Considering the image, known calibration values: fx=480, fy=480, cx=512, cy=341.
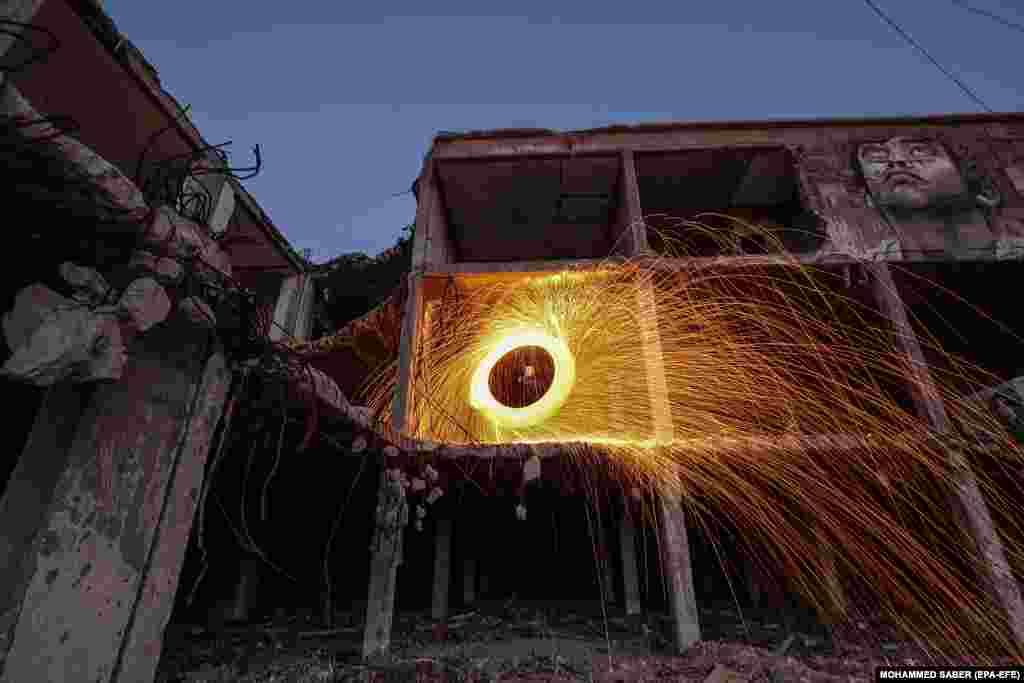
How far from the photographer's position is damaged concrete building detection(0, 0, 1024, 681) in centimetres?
155

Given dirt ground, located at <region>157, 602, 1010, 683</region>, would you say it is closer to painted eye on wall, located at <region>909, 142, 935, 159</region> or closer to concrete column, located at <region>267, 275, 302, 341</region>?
concrete column, located at <region>267, 275, 302, 341</region>

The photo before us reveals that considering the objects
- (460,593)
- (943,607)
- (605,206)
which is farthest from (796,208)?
(460,593)

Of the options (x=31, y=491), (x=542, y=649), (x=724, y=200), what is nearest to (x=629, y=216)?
(x=724, y=200)

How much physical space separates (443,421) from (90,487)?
316 cm

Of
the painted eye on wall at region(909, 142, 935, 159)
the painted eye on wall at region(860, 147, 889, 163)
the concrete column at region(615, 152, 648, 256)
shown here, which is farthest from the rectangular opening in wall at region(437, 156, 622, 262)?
the painted eye on wall at region(909, 142, 935, 159)

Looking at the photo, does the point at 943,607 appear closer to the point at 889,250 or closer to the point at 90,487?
the point at 889,250

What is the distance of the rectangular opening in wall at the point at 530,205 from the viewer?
5.44 meters

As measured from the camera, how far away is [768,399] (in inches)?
196

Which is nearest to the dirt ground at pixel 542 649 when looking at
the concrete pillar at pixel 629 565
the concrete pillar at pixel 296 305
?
the concrete pillar at pixel 629 565

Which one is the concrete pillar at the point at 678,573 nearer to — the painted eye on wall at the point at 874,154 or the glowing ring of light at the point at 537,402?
the glowing ring of light at the point at 537,402

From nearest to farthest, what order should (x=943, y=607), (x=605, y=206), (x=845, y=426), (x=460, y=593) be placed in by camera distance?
(x=943, y=607), (x=460, y=593), (x=845, y=426), (x=605, y=206)

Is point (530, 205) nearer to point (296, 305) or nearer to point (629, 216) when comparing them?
point (629, 216)

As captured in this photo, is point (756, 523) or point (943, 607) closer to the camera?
point (943, 607)

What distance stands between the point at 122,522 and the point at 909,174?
6.98 meters
